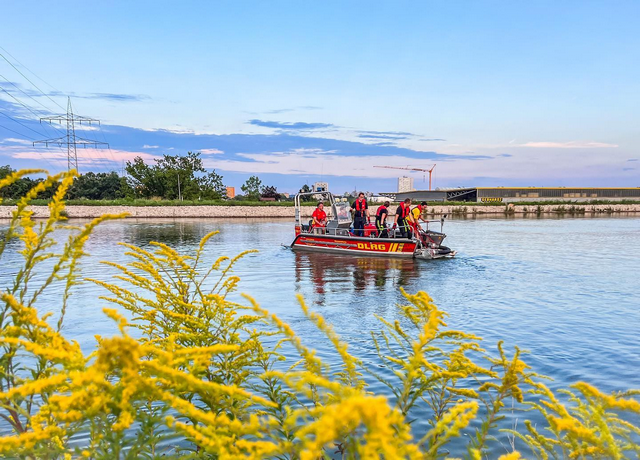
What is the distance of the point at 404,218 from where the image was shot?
63.3 ft

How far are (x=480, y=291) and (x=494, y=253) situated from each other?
965cm

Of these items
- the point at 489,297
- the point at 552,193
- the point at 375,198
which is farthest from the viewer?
the point at 552,193

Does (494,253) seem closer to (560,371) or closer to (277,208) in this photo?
(560,371)

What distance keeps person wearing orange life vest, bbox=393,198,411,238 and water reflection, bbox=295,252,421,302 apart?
118cm

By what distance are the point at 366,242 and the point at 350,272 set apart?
3.98m

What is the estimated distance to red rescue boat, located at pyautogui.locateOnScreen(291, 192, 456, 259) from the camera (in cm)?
1961

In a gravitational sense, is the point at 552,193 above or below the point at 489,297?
above

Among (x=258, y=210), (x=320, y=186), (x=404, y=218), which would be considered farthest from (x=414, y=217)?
(x=258, y=210)

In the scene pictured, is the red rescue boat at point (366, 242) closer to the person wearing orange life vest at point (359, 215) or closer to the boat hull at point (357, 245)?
the boat hull at point (357, 245)

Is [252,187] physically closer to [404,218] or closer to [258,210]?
[258,210]

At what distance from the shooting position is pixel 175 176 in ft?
245

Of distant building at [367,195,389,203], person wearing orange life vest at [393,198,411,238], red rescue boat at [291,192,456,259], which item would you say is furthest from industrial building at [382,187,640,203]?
person wearing orange life vest at [393,198,411,238]

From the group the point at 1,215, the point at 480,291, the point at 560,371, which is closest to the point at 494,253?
the point at 480,291

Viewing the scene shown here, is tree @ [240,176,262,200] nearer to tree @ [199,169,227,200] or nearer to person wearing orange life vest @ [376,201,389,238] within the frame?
tree @ [199,169,227,200]
